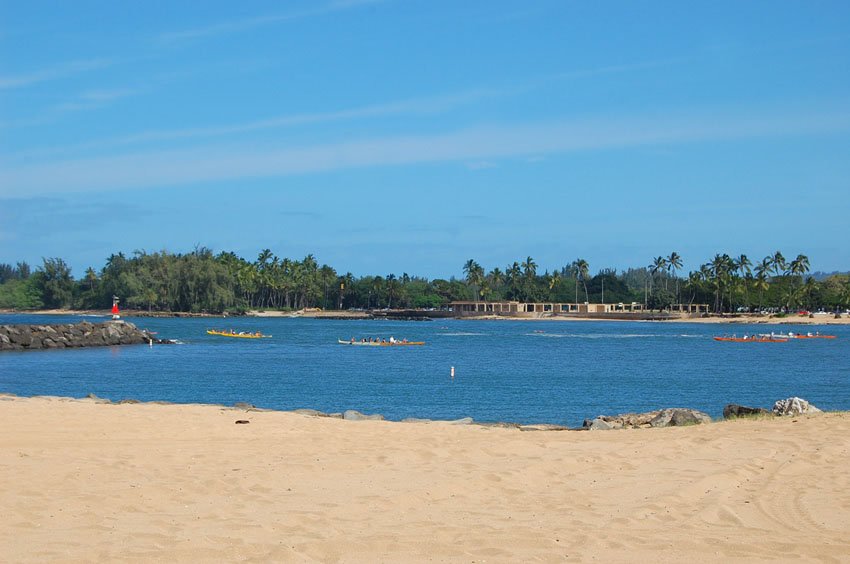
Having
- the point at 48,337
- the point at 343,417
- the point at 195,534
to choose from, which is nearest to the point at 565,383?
the point at 343,417

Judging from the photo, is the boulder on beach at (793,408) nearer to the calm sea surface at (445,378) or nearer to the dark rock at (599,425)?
the dark rock at (599,425)

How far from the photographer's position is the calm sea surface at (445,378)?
39906mm

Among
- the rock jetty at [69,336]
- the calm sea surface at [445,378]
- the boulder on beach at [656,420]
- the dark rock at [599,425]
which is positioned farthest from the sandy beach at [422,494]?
the rock jetty at [69,336]

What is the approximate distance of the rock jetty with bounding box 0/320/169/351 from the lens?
266ft

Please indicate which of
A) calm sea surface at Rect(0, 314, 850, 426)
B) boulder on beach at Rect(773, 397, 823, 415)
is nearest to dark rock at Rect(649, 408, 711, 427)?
boulder on beach at Rect(773, 397, 823, 415)

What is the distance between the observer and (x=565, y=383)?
50875mm

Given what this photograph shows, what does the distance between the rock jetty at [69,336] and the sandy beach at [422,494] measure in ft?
219

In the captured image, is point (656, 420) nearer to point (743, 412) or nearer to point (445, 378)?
point (743, 412)

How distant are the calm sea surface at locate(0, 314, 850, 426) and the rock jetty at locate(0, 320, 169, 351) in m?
3.52

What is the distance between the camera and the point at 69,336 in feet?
287

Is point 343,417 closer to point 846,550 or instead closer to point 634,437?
point 634,437

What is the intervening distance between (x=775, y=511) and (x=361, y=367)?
5353 centimetres

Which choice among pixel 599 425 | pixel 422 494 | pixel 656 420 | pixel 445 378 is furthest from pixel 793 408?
pixel 445 378

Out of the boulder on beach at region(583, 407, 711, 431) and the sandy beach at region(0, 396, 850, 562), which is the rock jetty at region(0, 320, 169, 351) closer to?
the sandy beach at region(0, 396, 850, 562)
